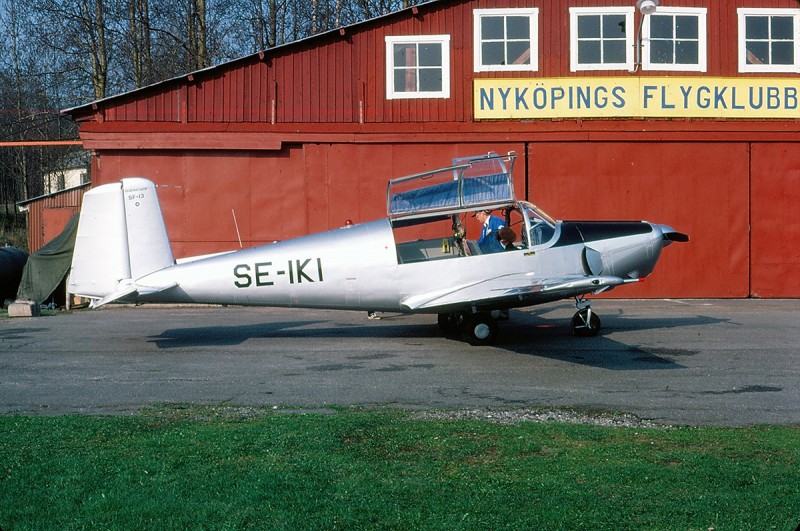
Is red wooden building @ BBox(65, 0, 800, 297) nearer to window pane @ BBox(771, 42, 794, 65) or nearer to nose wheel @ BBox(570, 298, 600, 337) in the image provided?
window pane @ BBox(771, 42, 794, 65)

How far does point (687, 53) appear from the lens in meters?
20.2

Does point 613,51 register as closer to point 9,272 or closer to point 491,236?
point 491,236

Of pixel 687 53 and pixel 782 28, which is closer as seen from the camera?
pixel 687 53

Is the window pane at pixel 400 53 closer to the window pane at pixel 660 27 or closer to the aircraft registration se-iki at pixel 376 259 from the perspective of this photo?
the window pane at pixel 660 27

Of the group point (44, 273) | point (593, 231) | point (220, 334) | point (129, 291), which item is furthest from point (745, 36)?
point (44, 273)

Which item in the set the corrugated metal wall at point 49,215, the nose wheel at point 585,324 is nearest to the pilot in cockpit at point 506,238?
the nose wheel at point 585,324

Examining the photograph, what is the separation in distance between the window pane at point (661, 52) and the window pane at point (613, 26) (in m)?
0.80

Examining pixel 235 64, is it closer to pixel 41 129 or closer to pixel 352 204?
pixel 352 204

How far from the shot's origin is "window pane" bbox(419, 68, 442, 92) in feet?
66.4

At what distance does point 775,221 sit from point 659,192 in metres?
2.91

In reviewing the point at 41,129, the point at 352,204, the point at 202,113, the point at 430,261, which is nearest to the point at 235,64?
the point at 202,113

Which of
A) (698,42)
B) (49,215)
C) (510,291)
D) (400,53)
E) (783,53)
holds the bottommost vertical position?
(510,291)

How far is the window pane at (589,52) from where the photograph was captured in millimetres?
20172

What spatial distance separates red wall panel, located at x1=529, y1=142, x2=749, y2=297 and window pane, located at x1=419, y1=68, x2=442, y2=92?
107 inches
